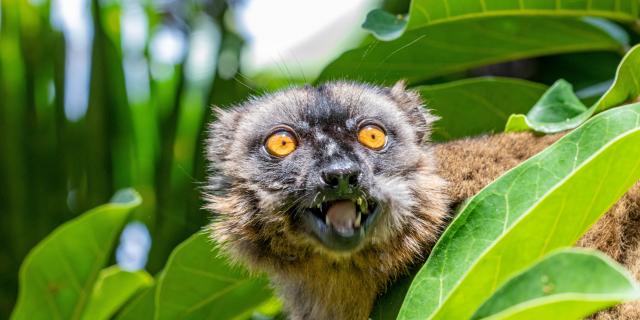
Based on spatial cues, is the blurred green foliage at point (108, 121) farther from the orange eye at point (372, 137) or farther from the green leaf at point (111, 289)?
the orange eye at point (372, 137)

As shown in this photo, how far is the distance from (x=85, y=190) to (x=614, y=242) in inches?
115

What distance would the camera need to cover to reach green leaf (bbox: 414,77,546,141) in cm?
325

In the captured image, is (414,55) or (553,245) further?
(414,55)

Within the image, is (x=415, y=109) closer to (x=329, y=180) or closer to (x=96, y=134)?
(x=329, y=180)

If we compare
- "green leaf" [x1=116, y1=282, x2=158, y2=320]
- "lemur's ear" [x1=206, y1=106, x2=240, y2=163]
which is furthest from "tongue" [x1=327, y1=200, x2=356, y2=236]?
"green leaf" [x1=116, y1=282, x2=158, y2=320]

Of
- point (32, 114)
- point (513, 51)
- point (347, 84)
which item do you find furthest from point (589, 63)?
point (32, 114)

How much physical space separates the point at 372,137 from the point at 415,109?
0.40 m

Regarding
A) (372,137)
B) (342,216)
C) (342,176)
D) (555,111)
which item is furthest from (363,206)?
(555,111)

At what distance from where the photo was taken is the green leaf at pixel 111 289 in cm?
329

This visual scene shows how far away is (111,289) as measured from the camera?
130 inches

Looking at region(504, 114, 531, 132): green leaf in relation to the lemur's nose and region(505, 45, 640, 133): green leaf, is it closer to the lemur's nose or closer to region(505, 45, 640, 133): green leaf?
region(505, 45, 640, 133): green leaf

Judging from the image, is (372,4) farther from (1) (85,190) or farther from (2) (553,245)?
(2) (553,245)

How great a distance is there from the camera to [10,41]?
4.57 m

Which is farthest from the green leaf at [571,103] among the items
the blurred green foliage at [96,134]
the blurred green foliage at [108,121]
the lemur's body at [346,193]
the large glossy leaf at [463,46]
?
the blurred green foliage at [96,134]
